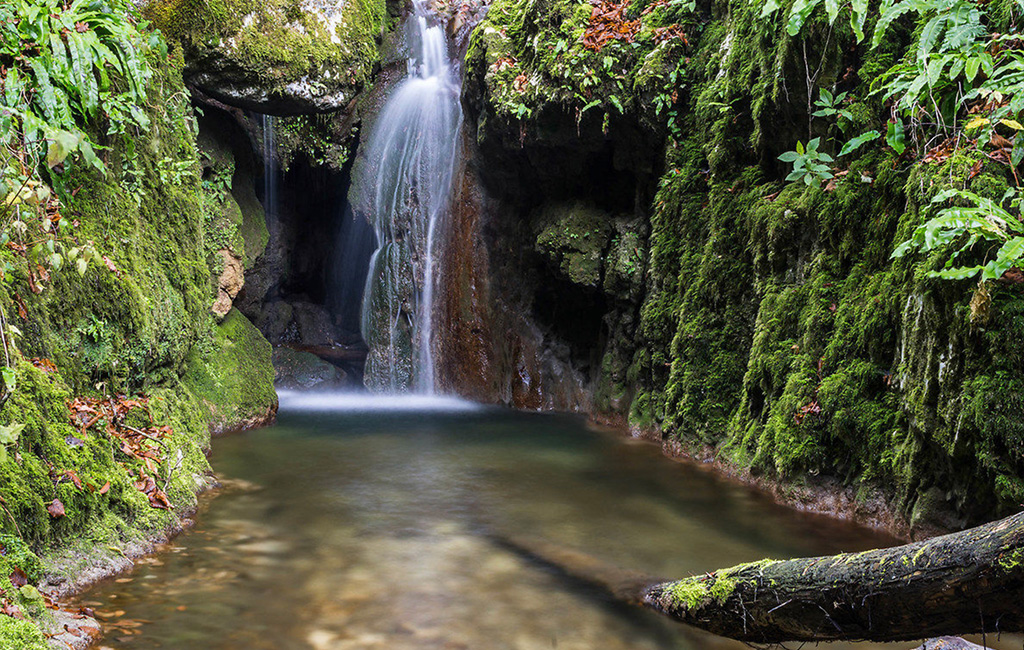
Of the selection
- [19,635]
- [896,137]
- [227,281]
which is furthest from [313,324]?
[19,635]

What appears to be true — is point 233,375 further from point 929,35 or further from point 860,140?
point 929,35

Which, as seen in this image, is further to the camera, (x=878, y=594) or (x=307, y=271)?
(x=307, y=271)

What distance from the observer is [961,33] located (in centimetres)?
426

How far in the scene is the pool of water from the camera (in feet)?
11.6

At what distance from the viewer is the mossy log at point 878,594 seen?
2.07 m

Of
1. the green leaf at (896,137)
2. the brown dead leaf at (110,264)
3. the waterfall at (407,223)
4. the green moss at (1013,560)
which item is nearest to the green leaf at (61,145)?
the brown dead leaf at (110,264)

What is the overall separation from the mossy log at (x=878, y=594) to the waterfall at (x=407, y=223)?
9748mm

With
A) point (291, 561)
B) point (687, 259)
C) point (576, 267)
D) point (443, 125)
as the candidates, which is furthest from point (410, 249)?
point (291, 561)

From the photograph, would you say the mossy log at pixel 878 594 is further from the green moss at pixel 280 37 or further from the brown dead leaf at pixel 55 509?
the green moss at pixel 280 37

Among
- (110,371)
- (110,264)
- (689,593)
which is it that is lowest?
(689,593)

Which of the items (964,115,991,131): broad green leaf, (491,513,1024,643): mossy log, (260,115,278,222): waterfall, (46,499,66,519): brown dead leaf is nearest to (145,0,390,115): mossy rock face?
(260,115,278,222): waterfall

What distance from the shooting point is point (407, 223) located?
13070mm

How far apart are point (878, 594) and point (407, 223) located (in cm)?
1144

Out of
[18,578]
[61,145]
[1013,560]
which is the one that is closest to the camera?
[1013,560]
